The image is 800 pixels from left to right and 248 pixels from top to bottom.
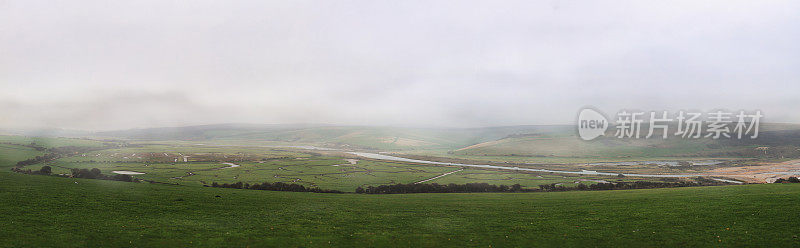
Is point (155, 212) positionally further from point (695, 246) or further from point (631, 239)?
point (695, 246)

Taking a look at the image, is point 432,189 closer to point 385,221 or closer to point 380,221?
point 385,221

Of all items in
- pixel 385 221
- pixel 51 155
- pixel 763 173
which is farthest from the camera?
pixel 763 173

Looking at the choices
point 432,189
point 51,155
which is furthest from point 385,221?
point 51,155

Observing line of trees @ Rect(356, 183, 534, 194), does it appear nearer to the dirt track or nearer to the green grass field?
the green grass field

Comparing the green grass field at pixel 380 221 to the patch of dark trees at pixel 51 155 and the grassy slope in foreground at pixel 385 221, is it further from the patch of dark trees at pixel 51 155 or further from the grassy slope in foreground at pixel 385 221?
the patch of dark trees at pixel 51 155

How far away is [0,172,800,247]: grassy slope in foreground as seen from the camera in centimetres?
2239

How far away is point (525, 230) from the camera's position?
26.1 metres

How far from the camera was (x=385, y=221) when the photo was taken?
29656mm

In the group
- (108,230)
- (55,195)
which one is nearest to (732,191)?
(108,230)

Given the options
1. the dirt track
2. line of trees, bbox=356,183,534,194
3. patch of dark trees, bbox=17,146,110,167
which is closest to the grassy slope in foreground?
line of trees, bbox=356,183,534,194

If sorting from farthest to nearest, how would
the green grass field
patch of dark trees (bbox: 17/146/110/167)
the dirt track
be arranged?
the dirt track
patch of dark trees (bbox: 17/146/110/167)
the green grass field

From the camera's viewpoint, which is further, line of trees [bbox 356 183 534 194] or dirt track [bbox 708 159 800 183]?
dirt track [bbox 708 159 800 183]

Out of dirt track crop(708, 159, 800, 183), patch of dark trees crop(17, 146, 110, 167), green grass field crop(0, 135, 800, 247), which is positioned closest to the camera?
green grass field crop(0, 135, 800, 247)

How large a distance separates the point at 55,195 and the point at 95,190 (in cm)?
578
